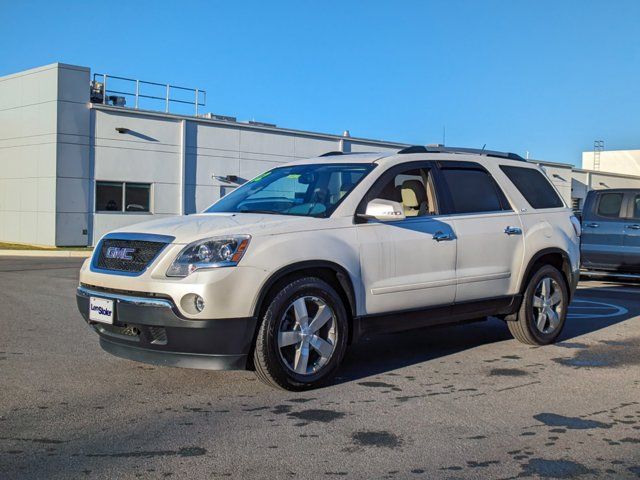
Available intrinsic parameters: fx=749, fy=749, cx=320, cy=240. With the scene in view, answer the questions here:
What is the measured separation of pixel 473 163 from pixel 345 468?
410 cm

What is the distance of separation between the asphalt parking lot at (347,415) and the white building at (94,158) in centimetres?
2024

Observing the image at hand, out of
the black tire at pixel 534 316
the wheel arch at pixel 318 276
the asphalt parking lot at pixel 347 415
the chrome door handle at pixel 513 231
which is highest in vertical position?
the chrome door handle at pixel 513 231

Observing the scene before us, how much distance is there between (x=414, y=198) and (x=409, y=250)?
68cm

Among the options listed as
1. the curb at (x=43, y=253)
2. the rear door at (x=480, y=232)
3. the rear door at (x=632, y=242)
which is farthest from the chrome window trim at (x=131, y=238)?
the curb at (x=43, y=253)

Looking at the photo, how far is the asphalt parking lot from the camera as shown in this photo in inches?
156

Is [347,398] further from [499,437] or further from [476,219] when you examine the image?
[476,219]

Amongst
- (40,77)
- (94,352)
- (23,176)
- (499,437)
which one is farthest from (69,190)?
(499,437)

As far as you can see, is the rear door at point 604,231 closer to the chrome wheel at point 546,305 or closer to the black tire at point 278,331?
the chrome wheel at point 546,305

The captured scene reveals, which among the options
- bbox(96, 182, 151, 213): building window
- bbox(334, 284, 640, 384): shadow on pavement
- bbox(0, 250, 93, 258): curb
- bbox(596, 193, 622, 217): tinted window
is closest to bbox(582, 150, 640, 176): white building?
bbox(96, 182, 151, 213): building window

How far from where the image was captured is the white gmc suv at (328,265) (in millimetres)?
5172

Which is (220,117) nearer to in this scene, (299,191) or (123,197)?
(123,197)

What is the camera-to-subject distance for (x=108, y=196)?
91.3 ft

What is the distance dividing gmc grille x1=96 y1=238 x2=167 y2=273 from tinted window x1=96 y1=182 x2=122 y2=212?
22.8m

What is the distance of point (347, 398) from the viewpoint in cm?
535
